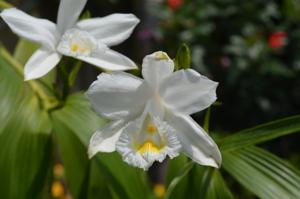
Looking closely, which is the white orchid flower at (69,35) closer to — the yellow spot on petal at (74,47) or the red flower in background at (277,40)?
the yellow spot on petal at (74,47)

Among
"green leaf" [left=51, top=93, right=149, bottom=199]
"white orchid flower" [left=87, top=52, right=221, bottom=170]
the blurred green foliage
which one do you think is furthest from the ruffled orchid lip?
the blurred green foliage

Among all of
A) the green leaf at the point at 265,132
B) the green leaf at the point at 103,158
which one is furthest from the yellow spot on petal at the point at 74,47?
the green leaf at the point at 265,132

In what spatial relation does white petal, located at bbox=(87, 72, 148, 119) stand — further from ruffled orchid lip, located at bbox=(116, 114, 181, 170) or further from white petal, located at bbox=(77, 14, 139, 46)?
white petal, located at bbox=(77, 14, 139, 46)

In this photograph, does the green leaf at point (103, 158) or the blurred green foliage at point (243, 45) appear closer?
the green leaf at point (103, 158)

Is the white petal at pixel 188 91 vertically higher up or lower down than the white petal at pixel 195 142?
higher up

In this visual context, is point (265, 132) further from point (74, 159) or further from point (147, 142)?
point (74, 159)

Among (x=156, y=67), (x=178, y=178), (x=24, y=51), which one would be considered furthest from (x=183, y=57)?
(x=24, y=51)
